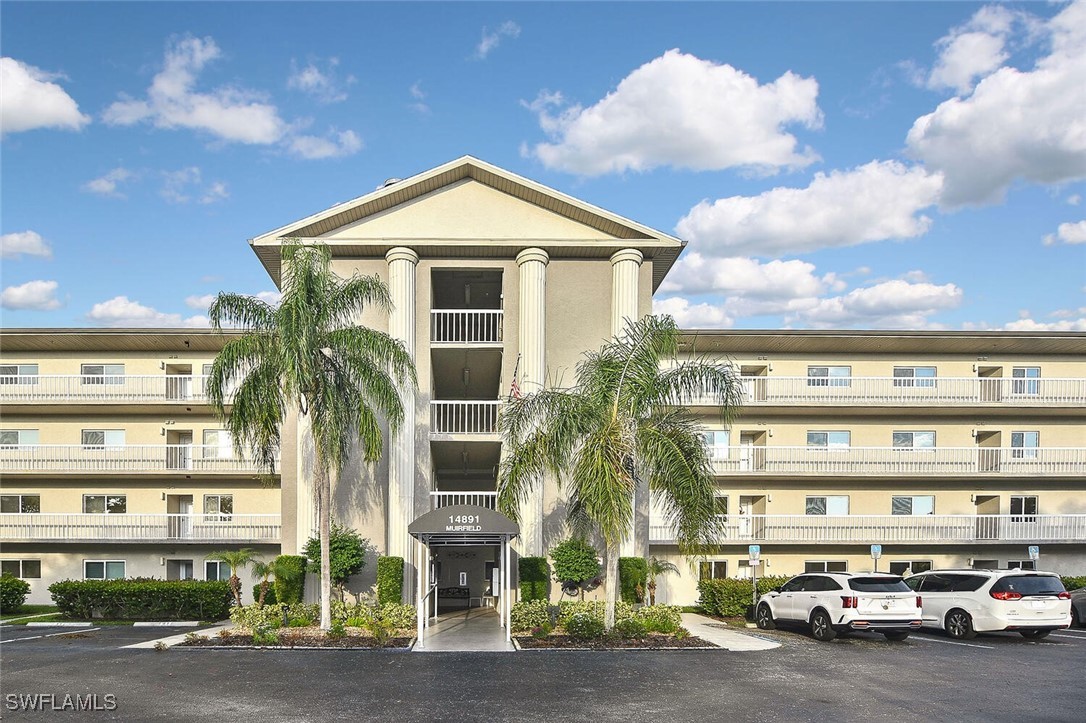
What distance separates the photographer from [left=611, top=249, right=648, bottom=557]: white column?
85.1ft

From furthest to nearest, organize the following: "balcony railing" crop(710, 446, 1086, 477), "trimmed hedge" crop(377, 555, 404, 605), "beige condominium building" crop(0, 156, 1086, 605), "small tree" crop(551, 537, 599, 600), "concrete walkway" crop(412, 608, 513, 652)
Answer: "balcony railing" crop(710, 446, 1086, 477)
"beige condominium building" crop(0, 156, 1086, 605)
"small tree" crop(551, 537, 599, 600)
"trimmed hedge" crop(377, 555, 404, 605)
"concrete walkway" crop(412, 608, 513, 652)

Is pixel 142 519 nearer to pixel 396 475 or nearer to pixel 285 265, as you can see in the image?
pixel 396 475

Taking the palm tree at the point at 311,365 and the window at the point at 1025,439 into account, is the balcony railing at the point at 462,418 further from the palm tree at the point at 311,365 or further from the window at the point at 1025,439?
the window at the point at 1025,439

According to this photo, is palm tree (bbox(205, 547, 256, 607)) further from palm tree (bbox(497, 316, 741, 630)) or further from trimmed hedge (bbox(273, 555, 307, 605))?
palm tree (bbox(497, 316, 741, 630))

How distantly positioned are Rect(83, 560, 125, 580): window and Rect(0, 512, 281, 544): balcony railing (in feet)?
5.47

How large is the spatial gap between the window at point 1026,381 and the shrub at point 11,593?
36835mm

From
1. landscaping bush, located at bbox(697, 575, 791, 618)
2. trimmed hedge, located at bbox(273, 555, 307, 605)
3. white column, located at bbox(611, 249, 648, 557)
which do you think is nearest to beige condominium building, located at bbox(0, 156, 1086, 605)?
white column, located at bbox(611, 249, 648, 557)

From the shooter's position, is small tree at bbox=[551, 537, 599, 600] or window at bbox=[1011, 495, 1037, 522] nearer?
small tree at bbox=[551, 537, 599, 600]

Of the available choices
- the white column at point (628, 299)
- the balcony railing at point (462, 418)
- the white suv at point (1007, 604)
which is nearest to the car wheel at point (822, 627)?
the white suv at point (1007, 604)

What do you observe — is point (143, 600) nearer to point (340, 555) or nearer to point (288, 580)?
point (288, 580)

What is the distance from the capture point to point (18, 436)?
32.8 metres

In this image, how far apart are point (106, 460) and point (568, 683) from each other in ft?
79.9

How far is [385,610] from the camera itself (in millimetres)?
20828

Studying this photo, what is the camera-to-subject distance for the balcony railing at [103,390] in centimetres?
3152
